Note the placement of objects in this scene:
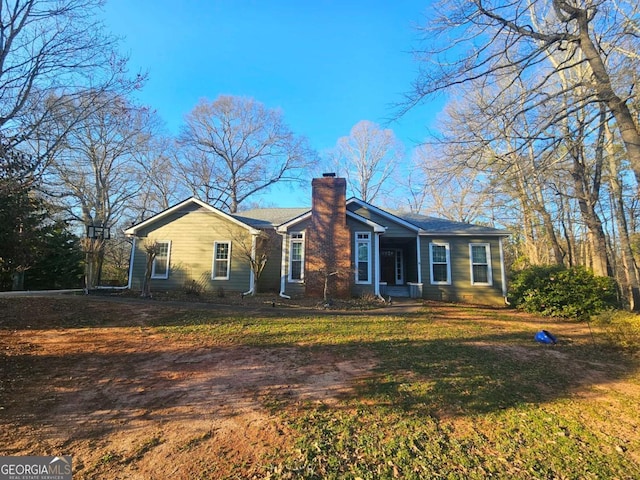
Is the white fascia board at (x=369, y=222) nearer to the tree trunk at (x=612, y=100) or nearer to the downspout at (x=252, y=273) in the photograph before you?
the downspout at (x=252, y=273)

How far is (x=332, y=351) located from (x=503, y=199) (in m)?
15.1

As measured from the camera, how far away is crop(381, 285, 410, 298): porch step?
47.4ft

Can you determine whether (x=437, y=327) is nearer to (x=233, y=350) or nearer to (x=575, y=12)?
(x=233, y=350)

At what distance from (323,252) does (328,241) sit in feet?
1.67

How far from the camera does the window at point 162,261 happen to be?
583 inches

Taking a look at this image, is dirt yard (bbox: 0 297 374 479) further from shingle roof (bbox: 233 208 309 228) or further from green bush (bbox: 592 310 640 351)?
shingle roof (bbox: 233 208 309 228)

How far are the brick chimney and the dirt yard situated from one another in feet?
24.3

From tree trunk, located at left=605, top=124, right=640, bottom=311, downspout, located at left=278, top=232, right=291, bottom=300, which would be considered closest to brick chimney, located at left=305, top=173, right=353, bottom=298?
downspout, located at left=278, top=232, right=291, bottom=300

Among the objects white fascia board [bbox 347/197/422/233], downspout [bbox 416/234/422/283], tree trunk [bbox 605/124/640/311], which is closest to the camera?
tree trunk [bbox 605/124/640/311]

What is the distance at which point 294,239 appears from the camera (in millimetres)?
14289

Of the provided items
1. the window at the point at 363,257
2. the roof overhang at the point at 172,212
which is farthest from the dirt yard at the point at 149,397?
the roof overhang at the point at 172,212

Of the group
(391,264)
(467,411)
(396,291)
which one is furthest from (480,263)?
(467,411)

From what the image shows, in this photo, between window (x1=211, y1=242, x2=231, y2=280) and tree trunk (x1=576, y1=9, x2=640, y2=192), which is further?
window (x1=211, y1=242, x2=231, y2=280)

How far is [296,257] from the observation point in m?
14.2
